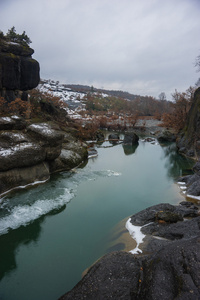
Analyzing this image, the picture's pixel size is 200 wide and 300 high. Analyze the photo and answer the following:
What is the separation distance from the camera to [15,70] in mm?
22625

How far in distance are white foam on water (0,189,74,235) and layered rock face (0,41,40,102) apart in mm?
16175

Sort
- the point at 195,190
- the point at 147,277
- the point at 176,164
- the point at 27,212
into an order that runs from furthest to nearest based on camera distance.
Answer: the point at 176,164
the point at 195,190
the point at 27,212
the point at 147,277

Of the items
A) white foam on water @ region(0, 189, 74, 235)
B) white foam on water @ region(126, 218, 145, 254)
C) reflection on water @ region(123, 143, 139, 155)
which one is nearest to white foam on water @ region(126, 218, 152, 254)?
white foam on water @ region(126, 218, 145, 254)

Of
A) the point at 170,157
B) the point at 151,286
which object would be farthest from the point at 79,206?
the point at 170,157

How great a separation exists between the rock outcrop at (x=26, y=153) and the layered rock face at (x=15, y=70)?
11.3 meters

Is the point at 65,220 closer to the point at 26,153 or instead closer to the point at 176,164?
the point at 26,153

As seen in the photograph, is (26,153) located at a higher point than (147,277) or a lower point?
higher

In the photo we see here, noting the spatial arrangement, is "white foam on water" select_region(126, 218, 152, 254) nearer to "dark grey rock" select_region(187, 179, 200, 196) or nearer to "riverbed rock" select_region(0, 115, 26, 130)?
"dark grey rock" select_region(187, 179, 200, 196)

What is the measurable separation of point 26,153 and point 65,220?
15.7 ft

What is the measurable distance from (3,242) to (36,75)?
22.9m

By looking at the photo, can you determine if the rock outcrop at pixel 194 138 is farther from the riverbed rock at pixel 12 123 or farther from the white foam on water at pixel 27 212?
the riverbed rock at pixel 12 123

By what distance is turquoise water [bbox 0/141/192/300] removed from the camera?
234 inches

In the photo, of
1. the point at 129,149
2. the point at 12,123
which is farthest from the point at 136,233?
the point at 129,149

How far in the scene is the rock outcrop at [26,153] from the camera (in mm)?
10930
